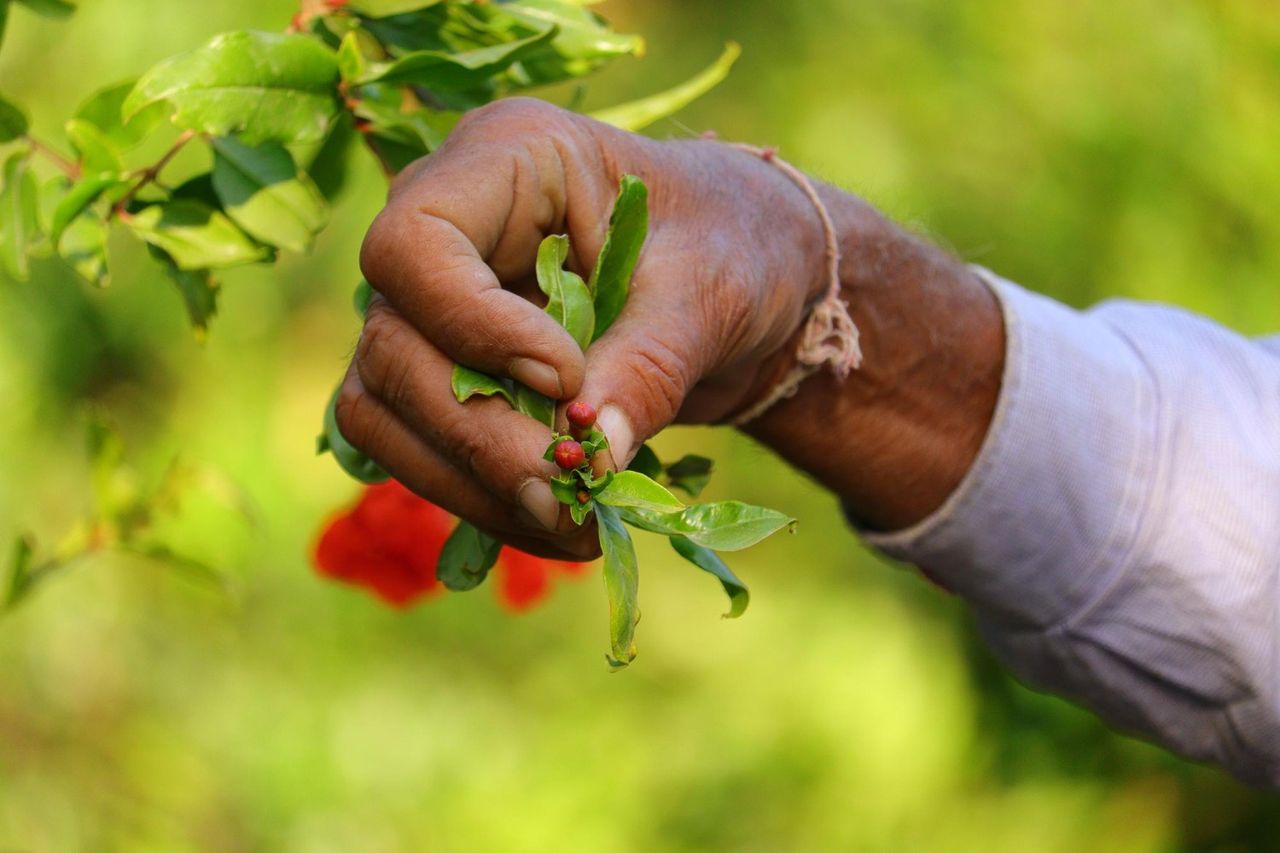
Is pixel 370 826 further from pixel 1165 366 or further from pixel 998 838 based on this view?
pixel 1165 366

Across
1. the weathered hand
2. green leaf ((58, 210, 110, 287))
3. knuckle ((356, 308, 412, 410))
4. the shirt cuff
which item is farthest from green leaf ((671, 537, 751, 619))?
the shirt cuff

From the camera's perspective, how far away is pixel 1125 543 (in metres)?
1.25

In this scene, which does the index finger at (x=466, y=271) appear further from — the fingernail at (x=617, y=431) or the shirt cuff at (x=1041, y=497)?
the shirt cuff at (x=1041, y=497)

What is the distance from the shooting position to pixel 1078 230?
2.90 metres

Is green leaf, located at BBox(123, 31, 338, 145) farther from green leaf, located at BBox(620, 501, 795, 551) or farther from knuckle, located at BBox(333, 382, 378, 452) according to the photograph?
green leaf, located at BBox(620, 501, 795, 551)

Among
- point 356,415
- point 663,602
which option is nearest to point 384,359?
point 356,415

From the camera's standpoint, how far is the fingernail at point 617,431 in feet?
2.34

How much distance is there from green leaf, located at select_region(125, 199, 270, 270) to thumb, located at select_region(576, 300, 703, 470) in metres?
0.28

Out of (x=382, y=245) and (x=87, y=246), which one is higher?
(x=382, y=245)

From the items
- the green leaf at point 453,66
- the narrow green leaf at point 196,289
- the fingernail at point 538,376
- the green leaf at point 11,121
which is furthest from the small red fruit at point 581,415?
the green leaf at point 11,121

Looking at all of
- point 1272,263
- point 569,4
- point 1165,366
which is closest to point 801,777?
point 1272,263

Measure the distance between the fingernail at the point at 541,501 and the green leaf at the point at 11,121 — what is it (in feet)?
1.53

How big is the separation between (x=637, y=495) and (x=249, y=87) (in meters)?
0.35

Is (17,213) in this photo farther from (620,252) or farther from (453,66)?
(620,252)
